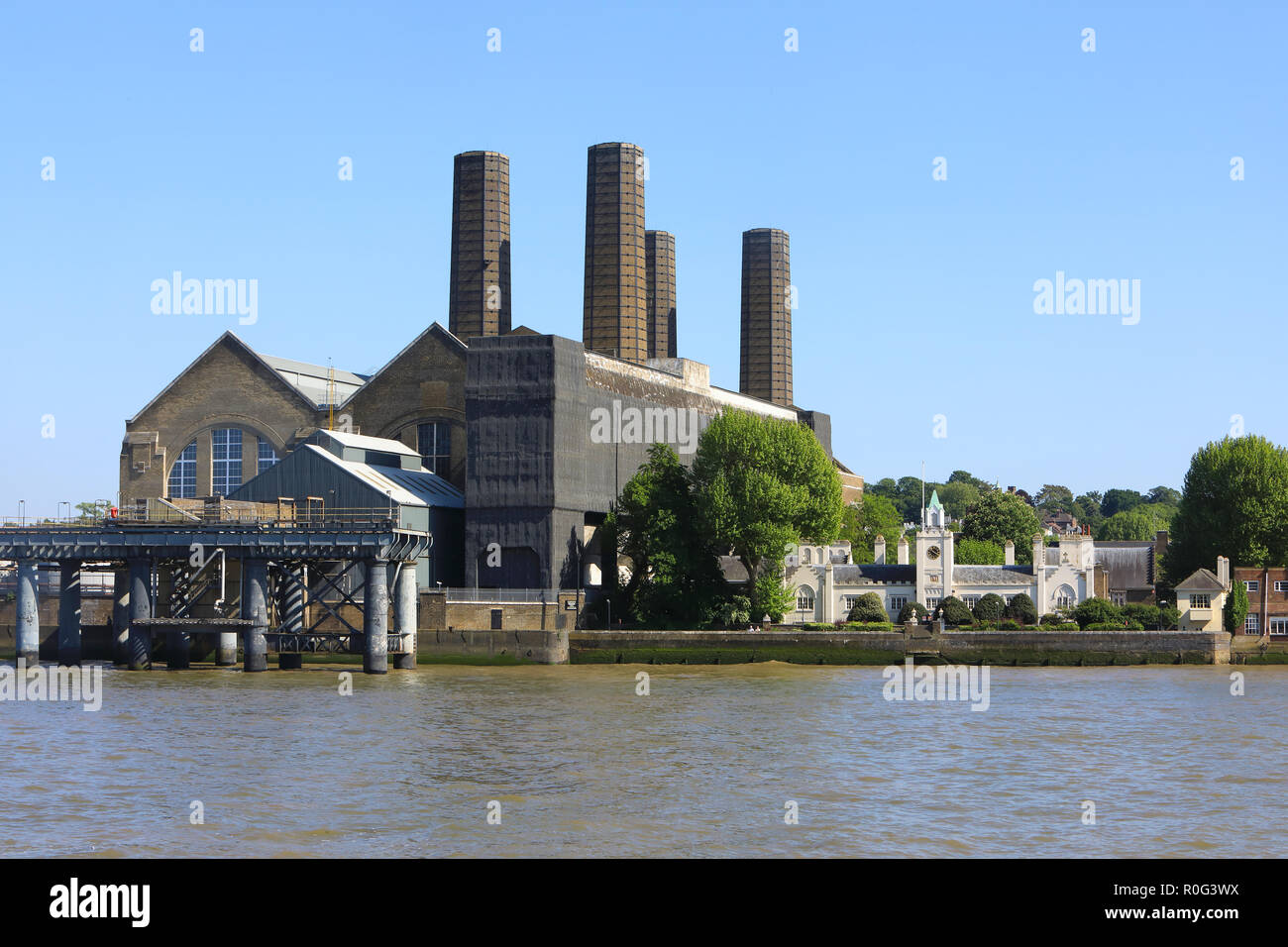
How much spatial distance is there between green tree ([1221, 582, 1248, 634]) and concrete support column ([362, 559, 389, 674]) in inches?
2011

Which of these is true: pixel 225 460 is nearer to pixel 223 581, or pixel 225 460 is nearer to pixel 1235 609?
Result: pixel 223 581

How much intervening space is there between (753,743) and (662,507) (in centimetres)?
4606

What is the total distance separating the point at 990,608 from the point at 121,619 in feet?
162

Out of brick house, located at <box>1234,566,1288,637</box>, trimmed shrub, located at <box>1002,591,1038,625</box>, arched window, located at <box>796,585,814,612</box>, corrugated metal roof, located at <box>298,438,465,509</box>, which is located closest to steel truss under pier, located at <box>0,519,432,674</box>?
corrugated metal roof, located at <box>298,438,465,509</box>

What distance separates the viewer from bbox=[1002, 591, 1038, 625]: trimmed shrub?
295ft

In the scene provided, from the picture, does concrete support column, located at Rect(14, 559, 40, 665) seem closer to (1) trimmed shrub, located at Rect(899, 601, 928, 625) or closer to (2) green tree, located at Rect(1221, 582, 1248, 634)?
(1) trimmed shrub, located at Rect(899, 601, 928, 625)

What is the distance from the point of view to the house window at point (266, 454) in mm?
101625

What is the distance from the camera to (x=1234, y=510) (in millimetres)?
96000

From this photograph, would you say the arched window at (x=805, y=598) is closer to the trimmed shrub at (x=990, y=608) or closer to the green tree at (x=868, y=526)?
the trimmed shrub at (x=990, y=608)

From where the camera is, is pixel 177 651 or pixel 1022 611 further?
pixel 1022 611

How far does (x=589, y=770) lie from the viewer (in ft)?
117

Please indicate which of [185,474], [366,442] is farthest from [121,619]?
[185,474]

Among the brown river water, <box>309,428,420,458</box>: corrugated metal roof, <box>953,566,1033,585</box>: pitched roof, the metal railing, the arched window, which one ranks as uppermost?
<box>309,428,420,458</box>: corrugated metal roof
